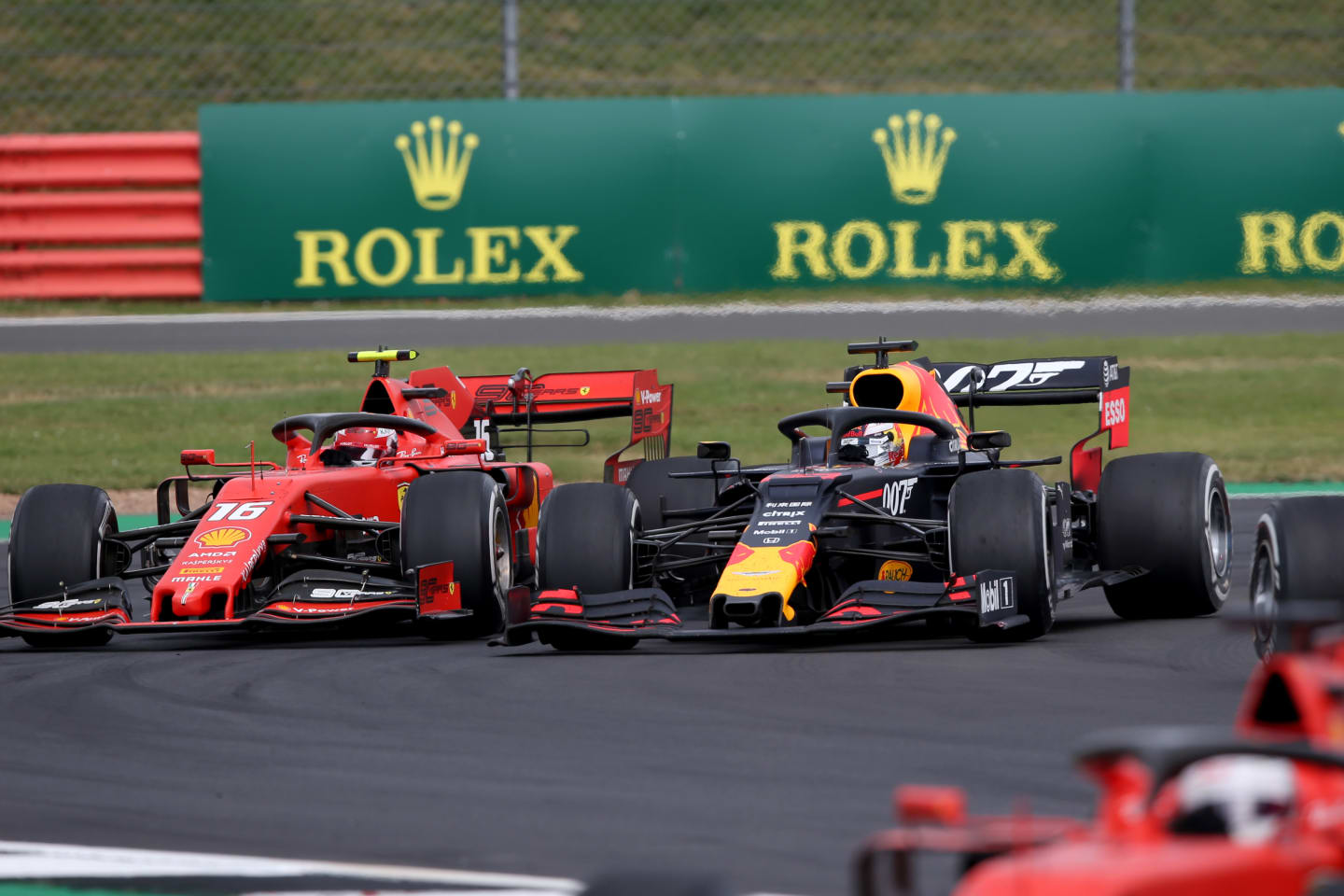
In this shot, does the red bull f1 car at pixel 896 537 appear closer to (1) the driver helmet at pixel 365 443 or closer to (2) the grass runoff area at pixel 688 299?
(1) the driver helmet at pixel 365 443

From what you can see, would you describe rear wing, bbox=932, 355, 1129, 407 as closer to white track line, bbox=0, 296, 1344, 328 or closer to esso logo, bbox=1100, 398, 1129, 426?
esso logo, bbox=1100, 398, 1129, 426

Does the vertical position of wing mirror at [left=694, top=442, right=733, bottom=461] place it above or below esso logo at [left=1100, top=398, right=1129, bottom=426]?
below

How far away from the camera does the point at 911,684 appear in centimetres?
781

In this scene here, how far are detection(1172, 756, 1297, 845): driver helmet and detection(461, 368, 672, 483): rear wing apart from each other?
8650mm

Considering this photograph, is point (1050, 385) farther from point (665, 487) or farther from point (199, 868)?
point (199, 868)

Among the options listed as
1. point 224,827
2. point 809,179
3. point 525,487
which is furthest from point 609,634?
point 809,179

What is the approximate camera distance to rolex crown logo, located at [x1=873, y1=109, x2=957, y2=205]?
1981 cm

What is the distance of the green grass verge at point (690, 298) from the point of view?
19891 millimetres

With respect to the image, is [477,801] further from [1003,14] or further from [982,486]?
[1003,14]

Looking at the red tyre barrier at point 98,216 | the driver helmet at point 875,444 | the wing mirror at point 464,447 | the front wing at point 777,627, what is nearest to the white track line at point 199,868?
the front wing at point 777,627

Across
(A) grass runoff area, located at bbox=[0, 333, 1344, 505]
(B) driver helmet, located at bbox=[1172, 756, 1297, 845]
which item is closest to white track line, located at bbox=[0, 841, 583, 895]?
(B) driver helmet, located at bbox=[1172, 756, 1297, 845]

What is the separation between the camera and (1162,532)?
971cm

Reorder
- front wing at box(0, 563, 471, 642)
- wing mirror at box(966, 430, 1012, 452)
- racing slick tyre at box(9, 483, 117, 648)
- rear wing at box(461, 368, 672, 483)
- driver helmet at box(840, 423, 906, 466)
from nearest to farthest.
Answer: front wing at box(0, 563, 471, 642)
wing mirror at box(966, 430, 1012, 452)
racing slick tyre at box(9, 483, 117, 648)
driver helmet at box(840, 423, 906, 466)
rear wing at box(461, 368, 672, 483)

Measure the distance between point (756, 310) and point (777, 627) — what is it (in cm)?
1188
